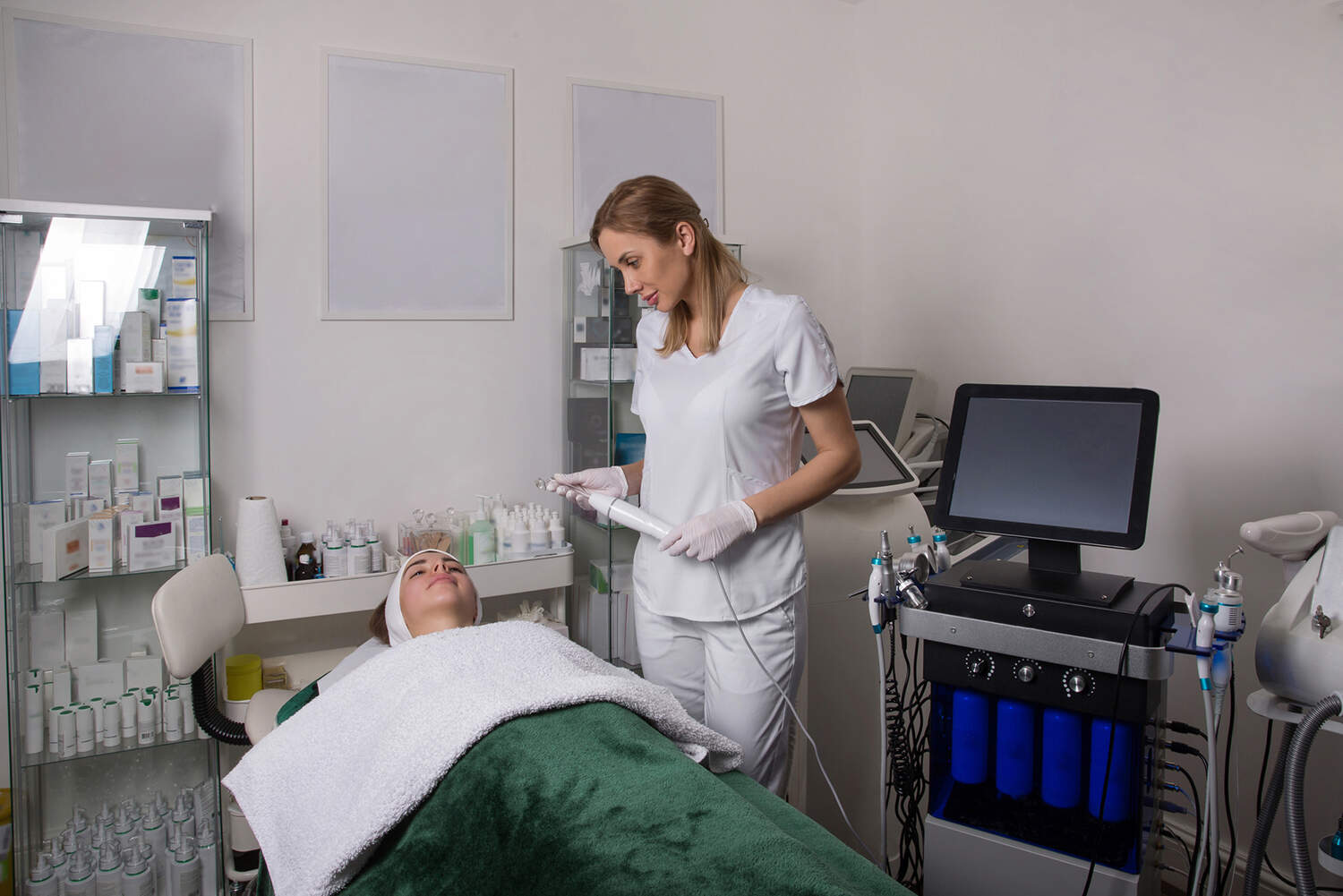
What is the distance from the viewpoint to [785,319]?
5.49ft

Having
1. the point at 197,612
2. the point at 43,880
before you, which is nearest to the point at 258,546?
the point at 197,612

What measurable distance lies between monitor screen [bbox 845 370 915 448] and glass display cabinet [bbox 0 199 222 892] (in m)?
1.79

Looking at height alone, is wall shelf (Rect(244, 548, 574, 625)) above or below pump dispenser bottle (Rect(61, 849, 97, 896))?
above

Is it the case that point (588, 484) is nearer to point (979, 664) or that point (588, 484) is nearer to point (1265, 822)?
point (979, 664)

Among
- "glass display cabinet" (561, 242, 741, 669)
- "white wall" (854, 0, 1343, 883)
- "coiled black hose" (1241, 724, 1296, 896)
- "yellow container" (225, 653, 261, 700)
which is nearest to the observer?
"coiled black hose" (1241, 724, 1296, 896)

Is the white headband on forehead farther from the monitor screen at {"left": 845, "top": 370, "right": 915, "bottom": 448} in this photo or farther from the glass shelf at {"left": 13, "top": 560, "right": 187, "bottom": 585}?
the monitor screen at {"left": 845, "top": 370, "right": 915, "bottom": 448}

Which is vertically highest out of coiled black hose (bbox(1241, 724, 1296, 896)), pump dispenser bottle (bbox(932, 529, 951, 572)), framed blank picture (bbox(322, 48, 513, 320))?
framed blank picture (bbox(322, 48, 513, 320))

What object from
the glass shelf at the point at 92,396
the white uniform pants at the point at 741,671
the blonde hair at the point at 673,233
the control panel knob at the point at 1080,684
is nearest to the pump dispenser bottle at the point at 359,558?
the glass shelf at the point at 92,396

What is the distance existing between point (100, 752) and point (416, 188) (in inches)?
64.8

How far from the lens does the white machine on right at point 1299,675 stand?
4.07ft

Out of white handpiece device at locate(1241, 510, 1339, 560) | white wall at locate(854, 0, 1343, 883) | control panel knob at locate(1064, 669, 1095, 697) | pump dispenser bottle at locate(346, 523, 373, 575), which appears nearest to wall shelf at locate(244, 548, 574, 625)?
pump dispenser bottle at locate(346, 523, 373, 575)

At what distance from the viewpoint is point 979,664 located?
1.49 m

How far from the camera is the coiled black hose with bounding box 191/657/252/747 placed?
2117mm

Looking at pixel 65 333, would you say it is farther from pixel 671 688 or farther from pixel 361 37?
pixel 671 688
